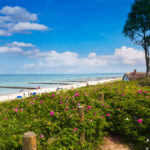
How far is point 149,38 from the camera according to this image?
83.5ft

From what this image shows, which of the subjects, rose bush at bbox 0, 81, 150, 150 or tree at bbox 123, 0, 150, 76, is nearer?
rose bush at bbox 0, 81, 150, 150

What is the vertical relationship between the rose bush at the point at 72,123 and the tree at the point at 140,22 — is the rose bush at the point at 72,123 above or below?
below

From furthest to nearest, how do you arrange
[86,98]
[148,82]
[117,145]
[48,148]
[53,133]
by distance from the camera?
[148,82], [86,98], [117,145], [53,133], [48,148]

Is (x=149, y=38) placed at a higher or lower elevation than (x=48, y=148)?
higher

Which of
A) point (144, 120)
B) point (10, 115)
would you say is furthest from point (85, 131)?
point (10, 115)

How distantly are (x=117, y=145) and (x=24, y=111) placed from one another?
386cm

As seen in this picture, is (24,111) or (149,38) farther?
(149,38)

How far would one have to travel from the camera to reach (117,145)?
219 inches

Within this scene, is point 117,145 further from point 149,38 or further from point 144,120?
point 149,38

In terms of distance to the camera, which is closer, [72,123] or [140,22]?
[72,123]

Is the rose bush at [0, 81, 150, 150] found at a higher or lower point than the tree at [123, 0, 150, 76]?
lower

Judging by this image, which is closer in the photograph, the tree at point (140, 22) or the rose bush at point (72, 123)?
the rose bush at point (72, 123)

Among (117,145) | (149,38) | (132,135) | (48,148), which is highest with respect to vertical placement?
(149,38)

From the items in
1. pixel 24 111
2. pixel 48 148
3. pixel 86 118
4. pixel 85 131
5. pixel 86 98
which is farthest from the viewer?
pixel 86 98
